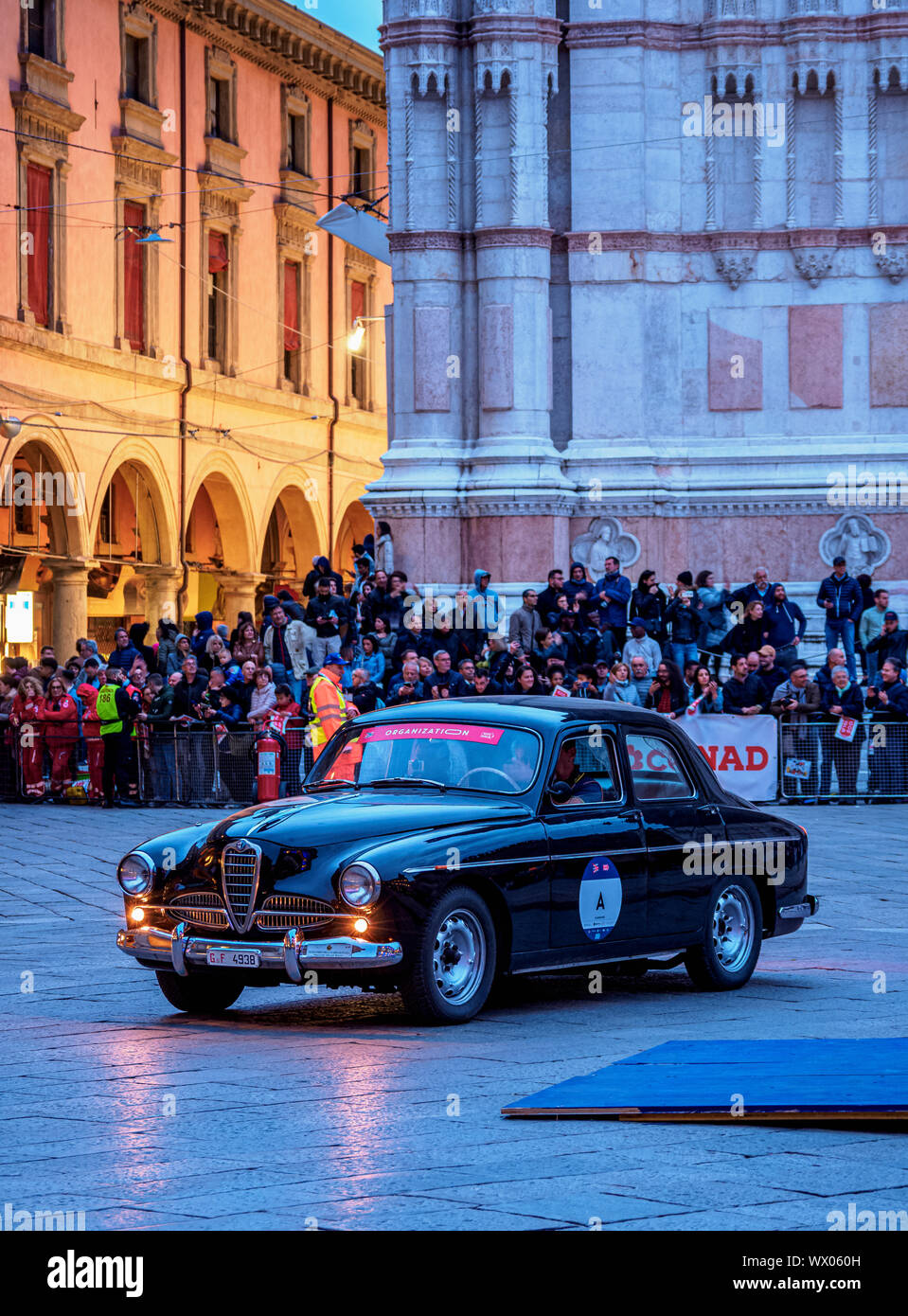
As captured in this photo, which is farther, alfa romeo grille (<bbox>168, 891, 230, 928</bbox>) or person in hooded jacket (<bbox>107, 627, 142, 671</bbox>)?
person in hooded jacket (<bbox>107, 627, 142, 671</bbox>)

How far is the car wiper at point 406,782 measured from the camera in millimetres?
11188

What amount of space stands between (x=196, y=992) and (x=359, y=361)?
164 feet

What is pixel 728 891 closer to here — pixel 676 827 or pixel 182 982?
pixel 676 827

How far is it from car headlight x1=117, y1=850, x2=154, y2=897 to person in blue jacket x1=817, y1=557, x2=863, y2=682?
17.0m

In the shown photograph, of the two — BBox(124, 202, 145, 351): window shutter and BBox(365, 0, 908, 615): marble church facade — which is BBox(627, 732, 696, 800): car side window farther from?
BBox(124, 202, 145, 351): window shutter

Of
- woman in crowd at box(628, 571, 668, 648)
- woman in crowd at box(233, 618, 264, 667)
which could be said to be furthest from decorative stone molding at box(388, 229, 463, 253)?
woman in crowd at box(233, 618, 264, 667)

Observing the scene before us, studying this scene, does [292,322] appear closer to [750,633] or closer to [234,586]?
[234,586]

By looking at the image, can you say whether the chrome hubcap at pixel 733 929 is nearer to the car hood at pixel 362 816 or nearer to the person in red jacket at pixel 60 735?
the car hood at pixel 362 816

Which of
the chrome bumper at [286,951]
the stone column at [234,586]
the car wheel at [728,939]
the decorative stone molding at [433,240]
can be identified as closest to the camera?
the chrome bumper at [286,951]

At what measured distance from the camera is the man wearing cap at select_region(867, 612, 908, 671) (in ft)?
81.8

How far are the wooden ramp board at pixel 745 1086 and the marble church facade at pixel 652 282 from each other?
71.0 feet

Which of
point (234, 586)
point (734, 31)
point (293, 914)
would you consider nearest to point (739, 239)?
point (734, 31)

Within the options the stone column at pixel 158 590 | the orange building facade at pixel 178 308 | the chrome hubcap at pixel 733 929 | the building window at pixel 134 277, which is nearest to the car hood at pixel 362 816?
the chrome hubcap at pixel 733 929
